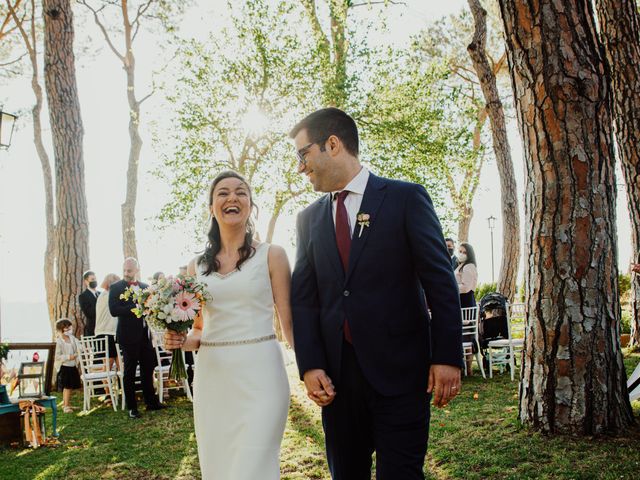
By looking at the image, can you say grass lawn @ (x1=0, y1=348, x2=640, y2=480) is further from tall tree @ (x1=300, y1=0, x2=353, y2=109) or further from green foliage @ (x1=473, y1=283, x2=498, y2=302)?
green foliage @ (x1=473, y1=283, x2=498, y2=302)

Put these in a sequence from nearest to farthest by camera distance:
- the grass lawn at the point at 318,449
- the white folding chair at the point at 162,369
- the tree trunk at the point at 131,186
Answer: the grass lawn at the point at 318,449, the white folding chair at the point at 162,369, the tree trunk at the point at 131,186

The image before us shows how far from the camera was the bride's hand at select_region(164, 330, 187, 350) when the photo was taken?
3.45 metres

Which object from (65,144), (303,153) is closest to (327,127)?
(303,153)

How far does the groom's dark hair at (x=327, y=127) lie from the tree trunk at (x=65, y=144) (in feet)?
33.8

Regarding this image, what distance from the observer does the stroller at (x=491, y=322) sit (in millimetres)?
9734

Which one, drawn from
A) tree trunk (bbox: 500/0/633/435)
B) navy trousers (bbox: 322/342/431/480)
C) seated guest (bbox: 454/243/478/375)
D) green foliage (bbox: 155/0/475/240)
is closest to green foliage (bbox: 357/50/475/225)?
green foliage (bbox: 155/0/475/240)

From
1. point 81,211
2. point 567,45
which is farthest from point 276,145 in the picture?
point 567,45

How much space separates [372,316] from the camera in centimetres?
260

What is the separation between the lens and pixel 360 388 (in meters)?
2.63

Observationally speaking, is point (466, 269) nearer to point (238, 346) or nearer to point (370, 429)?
point (238, 346)

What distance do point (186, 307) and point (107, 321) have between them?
703 centimetres

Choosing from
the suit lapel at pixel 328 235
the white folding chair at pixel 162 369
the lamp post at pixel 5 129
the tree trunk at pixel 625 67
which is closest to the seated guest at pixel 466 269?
the tree trunk at pixel 625 67

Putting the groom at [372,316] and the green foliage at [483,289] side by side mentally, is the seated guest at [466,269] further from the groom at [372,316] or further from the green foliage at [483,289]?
the green foliage at [483,289]

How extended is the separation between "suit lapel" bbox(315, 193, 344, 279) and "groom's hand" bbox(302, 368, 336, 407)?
43cm
